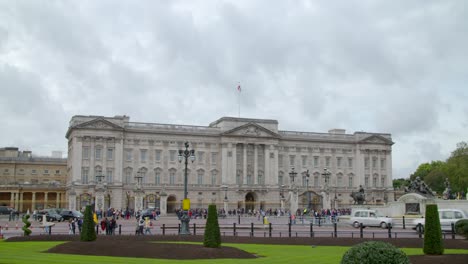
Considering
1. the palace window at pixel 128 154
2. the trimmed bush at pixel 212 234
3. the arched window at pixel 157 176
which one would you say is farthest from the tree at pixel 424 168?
the trimmed bush at pixel 212 234

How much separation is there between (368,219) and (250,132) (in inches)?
2086

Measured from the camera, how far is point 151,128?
305 ft

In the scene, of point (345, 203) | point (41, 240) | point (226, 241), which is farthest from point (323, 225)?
point (345, 203)

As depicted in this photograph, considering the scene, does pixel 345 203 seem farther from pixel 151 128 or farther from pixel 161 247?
pixel 161 247

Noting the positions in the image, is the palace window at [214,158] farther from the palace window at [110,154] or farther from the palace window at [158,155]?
the palace window at [110,154]

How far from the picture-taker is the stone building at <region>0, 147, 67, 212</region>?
92125 mm

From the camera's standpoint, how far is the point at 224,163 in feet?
315

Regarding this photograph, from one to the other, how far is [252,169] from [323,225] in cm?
4791

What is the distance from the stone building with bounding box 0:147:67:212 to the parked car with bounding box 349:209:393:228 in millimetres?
57359

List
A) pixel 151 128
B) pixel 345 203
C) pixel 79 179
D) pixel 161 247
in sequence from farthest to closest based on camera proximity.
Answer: pixel 345 203
pixel 151 128
pixel 79 179
pixel 161 247

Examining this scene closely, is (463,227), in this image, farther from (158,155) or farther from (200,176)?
(200,176)

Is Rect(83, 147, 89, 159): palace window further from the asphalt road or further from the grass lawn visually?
the grass lawn

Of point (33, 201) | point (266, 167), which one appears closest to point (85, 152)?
point (33, 201)

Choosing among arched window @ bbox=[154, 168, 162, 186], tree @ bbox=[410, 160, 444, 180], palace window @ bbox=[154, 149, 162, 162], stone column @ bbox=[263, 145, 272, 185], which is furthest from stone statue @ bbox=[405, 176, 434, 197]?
tree @ bbox=[410, 160, 444, 180]
